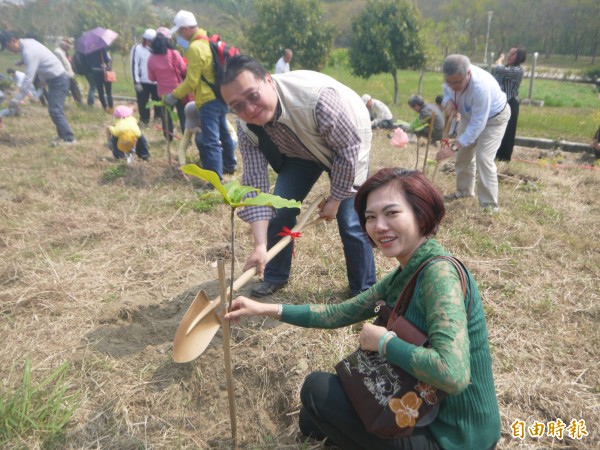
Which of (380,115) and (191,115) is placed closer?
(191,115)

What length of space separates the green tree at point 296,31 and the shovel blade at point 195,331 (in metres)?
14.3

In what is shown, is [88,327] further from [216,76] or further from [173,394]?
[216,76]

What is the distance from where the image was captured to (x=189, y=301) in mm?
2803

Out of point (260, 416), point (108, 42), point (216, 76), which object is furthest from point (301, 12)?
point (260, 416)

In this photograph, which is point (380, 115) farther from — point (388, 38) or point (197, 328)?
point (197, 328)

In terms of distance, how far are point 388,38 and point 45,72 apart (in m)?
9.10

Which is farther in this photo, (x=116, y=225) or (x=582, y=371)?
(x=116, y=225)

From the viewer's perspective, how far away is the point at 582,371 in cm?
221

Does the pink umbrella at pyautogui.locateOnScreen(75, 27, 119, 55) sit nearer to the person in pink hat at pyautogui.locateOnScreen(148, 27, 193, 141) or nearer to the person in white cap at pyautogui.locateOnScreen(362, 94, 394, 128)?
the person in pink hat at pyautogui.locateOnScreen(148, 27, 193, 141)

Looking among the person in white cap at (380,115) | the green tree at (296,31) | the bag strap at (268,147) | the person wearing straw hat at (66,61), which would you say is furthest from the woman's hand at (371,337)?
the green tree at (296,31)

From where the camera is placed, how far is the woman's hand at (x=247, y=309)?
160 cm

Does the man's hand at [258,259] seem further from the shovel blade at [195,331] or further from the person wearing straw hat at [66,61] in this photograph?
the person wearing straw hat at [66,61]

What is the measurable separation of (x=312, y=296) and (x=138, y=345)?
42.1 inches

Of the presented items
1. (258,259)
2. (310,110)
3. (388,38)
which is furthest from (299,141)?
(388,38)
